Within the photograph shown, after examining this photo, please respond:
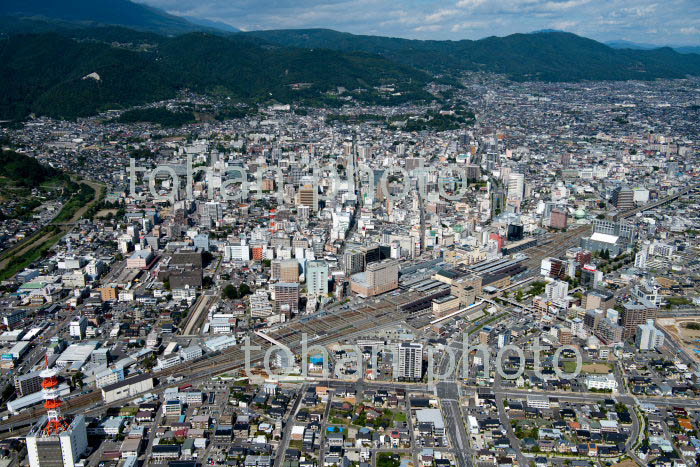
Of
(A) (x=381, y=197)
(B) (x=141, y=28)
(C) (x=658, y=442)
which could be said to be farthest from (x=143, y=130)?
(B) (x=141, y=28)

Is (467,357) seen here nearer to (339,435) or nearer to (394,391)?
(394,391)

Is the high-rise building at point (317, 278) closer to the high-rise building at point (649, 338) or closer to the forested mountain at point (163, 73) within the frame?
the high-rise building at point (649, 338)

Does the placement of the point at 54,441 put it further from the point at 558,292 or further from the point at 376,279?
the point at 558,292

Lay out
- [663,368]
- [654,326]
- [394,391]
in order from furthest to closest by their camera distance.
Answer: [654,326] < [663,368] < [394,391]

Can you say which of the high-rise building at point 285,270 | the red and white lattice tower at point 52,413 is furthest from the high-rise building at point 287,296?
the red and white lattice tower at point 52,413

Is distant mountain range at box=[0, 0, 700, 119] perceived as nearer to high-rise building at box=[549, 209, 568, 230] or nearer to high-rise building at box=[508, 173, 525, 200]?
high-rise building at box=[508, 173, 525, 200]

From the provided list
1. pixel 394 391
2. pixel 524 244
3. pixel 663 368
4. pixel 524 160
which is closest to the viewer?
pixel 394 391

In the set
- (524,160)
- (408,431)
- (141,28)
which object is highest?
(141,28)
